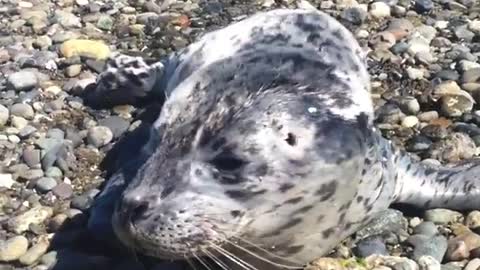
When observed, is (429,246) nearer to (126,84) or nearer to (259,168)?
(259,168)

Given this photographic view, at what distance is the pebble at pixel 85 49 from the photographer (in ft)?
21.8

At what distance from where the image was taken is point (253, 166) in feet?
13.4

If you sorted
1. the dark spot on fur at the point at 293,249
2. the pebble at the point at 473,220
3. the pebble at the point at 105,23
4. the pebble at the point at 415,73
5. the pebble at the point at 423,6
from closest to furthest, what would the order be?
the dark spot on fur at the point at 293,249 < the pebble at the point at 473,220 < the pebble at the point at 415,73 < the pebble at the point at 105,23 < the pebble at the point at 423,6

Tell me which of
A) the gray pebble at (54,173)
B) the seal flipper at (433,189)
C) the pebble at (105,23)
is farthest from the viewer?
the pebble at (105,23)

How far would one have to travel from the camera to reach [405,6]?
7.23 m

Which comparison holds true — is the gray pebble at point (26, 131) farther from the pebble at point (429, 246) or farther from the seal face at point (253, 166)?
the pebble at point (429, 246)

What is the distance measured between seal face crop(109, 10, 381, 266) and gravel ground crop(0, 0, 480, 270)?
366 mm

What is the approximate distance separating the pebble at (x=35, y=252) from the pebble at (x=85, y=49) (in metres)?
1.97

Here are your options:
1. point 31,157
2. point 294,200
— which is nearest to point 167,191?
point 294,200

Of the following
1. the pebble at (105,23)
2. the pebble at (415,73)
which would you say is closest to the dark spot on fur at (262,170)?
the pebble at (415,73)

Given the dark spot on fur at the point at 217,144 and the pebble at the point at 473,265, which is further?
the pebble at the point at 473,265

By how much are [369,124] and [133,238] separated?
47.3 inches

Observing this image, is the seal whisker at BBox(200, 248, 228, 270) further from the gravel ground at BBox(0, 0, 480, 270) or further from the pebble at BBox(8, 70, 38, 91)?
the pebble at BBox(8, 70, 38, 91)

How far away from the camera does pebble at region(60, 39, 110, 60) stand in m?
6.66
